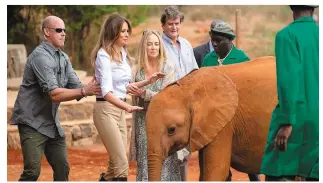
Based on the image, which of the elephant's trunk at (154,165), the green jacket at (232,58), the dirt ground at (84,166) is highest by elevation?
the green jacket at (232,58)

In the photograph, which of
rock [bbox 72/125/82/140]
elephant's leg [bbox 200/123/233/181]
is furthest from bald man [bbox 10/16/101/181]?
rock [bbox 72/125/82/140]

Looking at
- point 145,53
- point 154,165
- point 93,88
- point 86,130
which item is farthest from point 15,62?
point 154,165

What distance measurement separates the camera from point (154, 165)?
28.8ft

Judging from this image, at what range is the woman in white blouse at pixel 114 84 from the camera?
9.16m

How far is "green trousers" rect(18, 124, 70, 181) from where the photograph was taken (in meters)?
9.08

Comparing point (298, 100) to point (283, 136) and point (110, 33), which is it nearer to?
point (283, 136)

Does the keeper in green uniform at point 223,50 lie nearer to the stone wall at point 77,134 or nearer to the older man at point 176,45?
the older man at point 176,45

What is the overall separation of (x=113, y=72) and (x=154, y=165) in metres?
0.98

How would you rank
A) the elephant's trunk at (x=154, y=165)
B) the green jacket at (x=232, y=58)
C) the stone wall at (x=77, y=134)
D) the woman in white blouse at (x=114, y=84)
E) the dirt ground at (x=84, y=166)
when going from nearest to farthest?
the elephant's trunk at (x=154, y=165), the woman in white blouse at (x=114, y=84), the green jacket at (x=232, y=58), the dirt ground at (x=84, y=166), the stone wall at (x=77, y=134)

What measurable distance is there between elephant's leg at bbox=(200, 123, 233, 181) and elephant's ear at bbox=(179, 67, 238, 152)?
0.23ft

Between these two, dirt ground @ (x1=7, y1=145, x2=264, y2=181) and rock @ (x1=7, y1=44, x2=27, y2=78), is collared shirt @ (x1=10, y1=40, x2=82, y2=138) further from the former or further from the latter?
rock @ (x1=7, y1=44, x2=27, y2=78)

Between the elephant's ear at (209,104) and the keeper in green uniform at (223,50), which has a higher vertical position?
the keeper in green uniform at (223,50)

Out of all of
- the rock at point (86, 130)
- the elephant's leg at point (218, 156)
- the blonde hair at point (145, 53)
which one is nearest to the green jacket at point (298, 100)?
the elephant's leg at point (218, 156)

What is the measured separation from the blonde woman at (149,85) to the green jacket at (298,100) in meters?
2.74
